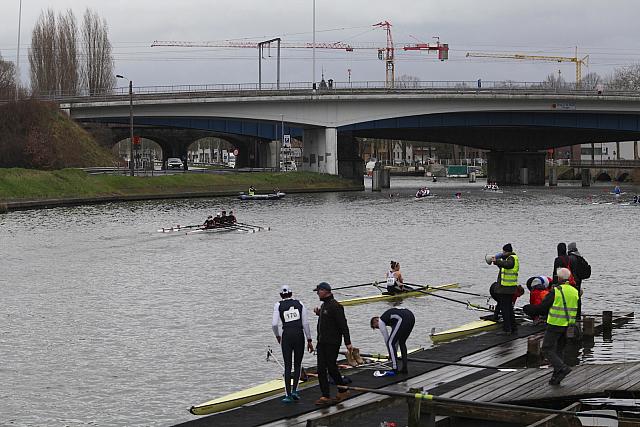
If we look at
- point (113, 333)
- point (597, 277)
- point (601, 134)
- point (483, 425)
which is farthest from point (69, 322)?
point (601, 134)

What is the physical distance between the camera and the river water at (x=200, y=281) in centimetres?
2650

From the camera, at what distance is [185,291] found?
44.0m

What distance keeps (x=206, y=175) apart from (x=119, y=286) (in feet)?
262

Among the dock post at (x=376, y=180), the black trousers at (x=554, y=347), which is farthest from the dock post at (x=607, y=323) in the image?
the dock post at (x=376, y=180)

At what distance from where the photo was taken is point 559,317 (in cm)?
2136

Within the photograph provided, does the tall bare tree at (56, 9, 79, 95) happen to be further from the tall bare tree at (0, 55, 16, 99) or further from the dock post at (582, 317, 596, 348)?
the dock post at (582, 317, 596, 348)

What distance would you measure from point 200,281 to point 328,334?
1063 inches

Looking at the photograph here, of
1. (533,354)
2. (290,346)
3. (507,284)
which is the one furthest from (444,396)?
(507,284)

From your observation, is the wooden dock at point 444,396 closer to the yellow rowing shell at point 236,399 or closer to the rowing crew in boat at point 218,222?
the yellow rowing shell at point 236,399

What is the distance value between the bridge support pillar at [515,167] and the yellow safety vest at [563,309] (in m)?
136

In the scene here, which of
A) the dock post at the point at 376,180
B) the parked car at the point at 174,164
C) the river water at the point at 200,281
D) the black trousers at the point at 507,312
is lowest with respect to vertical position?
the river water at the point at 200,281

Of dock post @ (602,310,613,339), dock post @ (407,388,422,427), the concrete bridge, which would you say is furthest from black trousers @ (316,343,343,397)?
the concrete bridge

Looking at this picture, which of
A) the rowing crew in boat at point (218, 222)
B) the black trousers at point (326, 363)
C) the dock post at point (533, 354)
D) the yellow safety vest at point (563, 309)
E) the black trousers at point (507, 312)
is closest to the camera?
the black trousers at point (326, 363)

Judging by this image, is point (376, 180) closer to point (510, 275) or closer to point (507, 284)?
point (507, 284)
